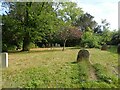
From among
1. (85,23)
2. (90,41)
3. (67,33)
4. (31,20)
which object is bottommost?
(90,41)

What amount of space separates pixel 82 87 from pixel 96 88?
0.41 m

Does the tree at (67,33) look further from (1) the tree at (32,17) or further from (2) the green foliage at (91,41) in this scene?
(1) the tree at (32,17)

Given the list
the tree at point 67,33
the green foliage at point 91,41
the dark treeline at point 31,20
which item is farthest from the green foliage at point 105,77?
the green foliage at point 91,41

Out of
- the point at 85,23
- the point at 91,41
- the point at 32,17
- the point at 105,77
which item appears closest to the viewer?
the point at 105,77

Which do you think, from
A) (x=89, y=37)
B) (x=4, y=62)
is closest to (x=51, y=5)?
(x=89, y=37)

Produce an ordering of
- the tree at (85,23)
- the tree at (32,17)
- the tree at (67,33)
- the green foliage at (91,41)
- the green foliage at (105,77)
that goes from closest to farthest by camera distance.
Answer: the green foliage at (105,77) → the tree at (32,17) → the tree at (67,33) → the green foliage at (91,41) → the tree at (85,23)

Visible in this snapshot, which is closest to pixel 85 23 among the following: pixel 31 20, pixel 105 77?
pixel 31 20

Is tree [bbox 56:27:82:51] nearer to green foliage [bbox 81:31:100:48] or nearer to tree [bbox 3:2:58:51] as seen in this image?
green foliage [bbox 81:31:100:48]

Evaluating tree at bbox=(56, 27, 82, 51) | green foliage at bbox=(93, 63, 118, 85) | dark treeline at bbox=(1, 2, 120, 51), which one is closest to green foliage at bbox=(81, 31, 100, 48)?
tree at bbox=(56, 27, 82, 51)

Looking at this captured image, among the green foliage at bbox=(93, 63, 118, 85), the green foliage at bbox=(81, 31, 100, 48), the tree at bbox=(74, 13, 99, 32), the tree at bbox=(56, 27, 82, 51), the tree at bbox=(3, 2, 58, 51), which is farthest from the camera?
the tree at bbox=(74, 13, 99, 32)

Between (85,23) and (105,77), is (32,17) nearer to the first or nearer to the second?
(105,77)

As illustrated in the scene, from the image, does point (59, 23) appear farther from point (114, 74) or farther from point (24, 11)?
point (114, 74)

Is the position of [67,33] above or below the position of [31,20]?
below

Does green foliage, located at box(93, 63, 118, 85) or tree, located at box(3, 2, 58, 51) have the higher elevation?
tree, located at box(3, 2, 58, 51)
